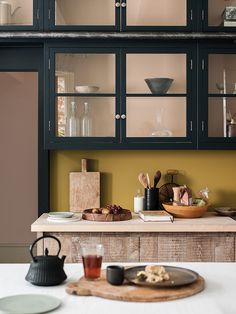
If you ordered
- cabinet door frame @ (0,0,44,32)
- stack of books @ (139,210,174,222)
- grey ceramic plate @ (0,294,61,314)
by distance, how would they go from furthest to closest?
cabinet door frame @ (0,0,44,32)
stack of books @ (139,210,174,222)
grey ceramic plate @ (0,294,61,314)

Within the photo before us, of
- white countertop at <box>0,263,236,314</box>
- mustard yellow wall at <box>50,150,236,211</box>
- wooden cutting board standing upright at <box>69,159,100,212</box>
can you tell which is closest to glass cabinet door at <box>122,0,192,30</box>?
mustard yellow wall at <box>50,150,236,211</box>

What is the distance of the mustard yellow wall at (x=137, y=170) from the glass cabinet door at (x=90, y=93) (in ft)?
1.18

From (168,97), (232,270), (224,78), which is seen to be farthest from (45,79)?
(232,270)

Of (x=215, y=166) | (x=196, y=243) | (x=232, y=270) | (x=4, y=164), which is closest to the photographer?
(x=232, y=270)

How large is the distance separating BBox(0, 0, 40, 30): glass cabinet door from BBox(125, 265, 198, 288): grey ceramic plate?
91.4 inches

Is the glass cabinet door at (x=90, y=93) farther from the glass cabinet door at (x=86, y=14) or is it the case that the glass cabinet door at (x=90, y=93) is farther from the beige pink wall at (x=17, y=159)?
the beige pink wall at (x=17, y=159)

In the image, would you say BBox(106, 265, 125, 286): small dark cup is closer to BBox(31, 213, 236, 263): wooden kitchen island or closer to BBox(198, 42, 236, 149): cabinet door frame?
BBox(31, 213, 236, 263): wooden kitchen island

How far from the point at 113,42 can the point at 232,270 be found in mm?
2146

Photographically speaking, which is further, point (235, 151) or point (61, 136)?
point (235, 151)

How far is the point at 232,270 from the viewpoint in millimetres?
2338

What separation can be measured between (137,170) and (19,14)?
1.39 m

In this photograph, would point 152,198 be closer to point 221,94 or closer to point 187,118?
point 187,118

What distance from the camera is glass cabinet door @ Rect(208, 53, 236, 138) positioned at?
404 cm

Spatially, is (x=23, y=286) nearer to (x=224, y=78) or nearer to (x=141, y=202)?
(x=141, y=202)
